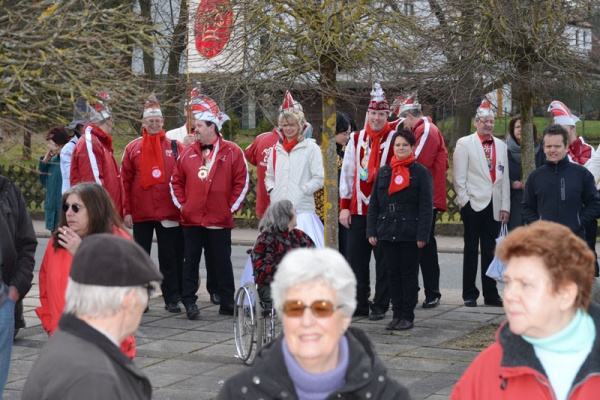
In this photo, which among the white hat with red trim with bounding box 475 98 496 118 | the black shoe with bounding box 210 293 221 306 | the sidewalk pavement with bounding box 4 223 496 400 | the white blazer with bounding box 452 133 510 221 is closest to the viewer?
the sidewalk pavement with bounding box 4 223 496 400

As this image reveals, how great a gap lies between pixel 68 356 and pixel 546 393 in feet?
5.36

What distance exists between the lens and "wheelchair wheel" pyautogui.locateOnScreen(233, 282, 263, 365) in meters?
8.74

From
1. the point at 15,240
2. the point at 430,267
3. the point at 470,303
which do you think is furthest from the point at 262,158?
the point at 15,240

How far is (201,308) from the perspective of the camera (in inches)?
469

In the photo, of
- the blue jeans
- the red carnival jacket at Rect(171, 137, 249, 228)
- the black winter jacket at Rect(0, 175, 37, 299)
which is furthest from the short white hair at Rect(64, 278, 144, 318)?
the red carnival jacket at Rect(171, 137, 249, 228)

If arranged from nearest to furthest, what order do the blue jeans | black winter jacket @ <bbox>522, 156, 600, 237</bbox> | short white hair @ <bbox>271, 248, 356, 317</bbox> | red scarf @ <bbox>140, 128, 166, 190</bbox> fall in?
short white hair @ <bbox>271, 248, 356, 317</bbox>, the blue jeans, black winter jacket @ <bbox>522, 156, 600, 237</bbox>, red scarf @ <bbox>140, 128, 166, 190</bbox>

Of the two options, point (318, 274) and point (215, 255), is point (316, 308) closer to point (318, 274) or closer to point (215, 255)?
point (318, 274)

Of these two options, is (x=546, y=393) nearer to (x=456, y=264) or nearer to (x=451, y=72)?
(x=451, y=72)

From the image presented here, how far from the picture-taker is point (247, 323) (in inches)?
358

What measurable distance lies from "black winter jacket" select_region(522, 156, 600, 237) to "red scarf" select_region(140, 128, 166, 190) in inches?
161

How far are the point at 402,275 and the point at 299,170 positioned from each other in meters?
1.62

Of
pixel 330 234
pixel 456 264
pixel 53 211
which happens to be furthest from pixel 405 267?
pixel 456 264

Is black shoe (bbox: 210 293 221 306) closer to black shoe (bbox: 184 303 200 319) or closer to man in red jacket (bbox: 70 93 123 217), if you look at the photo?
black shoe (bbox: 184 303 200 319)

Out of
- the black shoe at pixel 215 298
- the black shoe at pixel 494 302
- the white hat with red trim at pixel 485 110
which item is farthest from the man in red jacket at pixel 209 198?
the black shoe at pixel 494 302
